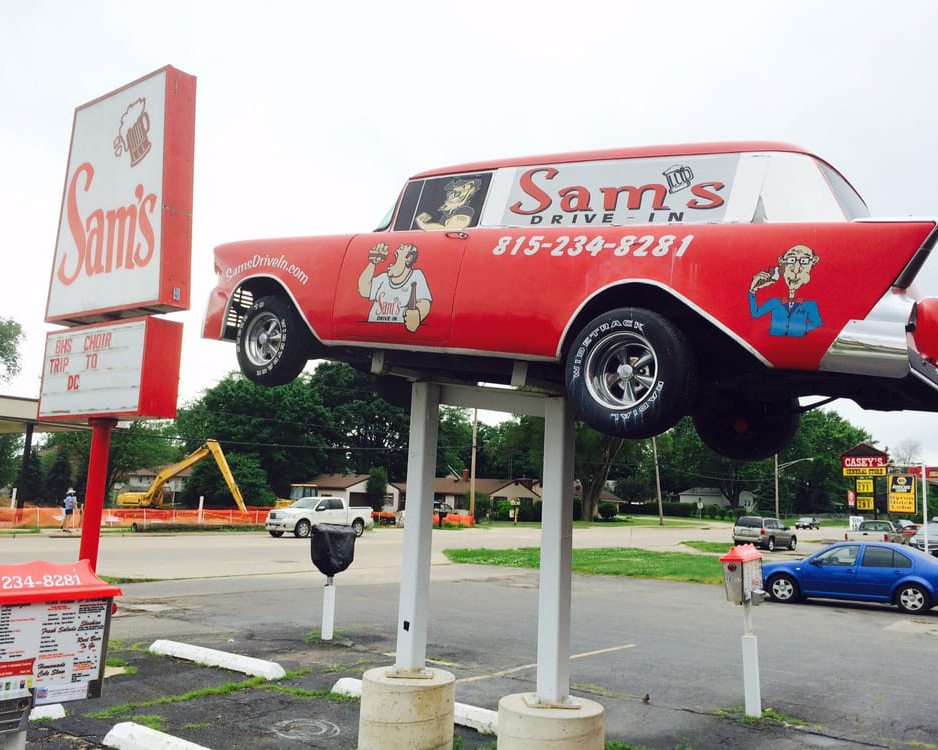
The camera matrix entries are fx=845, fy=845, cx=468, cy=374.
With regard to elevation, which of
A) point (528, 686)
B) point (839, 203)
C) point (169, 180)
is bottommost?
point (528, 686)

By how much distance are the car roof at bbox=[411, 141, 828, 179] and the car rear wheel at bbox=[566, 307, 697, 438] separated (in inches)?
45.7

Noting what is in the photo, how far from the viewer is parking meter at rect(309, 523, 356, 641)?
1030 cm

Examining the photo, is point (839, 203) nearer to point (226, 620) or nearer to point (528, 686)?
point (528, 686)

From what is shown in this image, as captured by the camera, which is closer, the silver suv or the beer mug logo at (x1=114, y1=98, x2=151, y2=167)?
the beer mug logo at (x1=114, y1=98, x2=151, y2=167)

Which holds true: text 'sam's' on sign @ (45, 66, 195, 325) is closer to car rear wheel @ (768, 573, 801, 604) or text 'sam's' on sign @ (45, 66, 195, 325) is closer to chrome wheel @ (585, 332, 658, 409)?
chrome wheel @ (585, 332, 658, 409)

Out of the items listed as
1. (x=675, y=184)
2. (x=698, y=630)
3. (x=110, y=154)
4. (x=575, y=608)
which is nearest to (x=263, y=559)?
(x=575, y=608)

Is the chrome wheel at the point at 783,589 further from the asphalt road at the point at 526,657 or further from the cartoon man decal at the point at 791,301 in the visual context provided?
the cartoon man decal at the point at 791,301

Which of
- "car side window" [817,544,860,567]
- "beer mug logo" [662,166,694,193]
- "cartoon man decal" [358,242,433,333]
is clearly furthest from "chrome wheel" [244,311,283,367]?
"car side window" [817,544,860,567]

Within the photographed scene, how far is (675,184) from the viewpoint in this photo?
16.3ft

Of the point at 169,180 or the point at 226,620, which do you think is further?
the point at 226,620

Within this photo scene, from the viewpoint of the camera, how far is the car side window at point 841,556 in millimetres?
15712

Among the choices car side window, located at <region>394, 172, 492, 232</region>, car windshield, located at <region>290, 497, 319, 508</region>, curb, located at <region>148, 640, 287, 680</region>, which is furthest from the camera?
car windshield, located at <region>290, 497, 319, 508</region>

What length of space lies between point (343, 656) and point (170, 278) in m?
4.50

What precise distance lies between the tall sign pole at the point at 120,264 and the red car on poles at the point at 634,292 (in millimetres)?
2289
